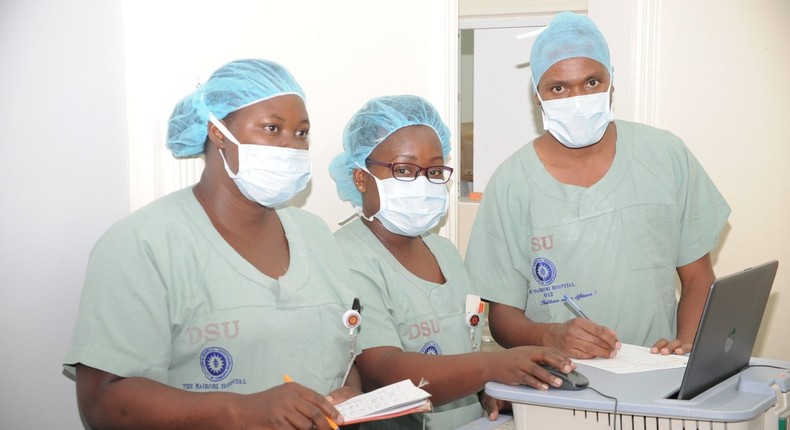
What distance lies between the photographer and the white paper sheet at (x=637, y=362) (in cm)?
161

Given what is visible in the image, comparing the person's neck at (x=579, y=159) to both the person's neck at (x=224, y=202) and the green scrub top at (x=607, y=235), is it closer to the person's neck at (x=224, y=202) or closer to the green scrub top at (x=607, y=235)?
the green scrub top at (x=607, y=235)

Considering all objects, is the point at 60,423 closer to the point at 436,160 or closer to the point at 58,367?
the point at 58,367

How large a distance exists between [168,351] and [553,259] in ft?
3.71

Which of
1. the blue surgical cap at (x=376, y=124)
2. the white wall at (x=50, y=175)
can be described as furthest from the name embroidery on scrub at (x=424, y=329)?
the white wall at (x=50, y=175)

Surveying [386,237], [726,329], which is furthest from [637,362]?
[386,237]

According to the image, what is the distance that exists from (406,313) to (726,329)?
760 mm

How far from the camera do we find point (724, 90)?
3141mm

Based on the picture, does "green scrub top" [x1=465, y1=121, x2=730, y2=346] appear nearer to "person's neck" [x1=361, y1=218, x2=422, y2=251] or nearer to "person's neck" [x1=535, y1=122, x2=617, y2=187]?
"person's neck" [x1=535, y1=122, x2=617, y2=187]

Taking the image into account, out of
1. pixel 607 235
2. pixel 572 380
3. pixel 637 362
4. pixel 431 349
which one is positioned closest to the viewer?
pixel 572 380

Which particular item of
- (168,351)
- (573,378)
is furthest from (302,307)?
(573,378)

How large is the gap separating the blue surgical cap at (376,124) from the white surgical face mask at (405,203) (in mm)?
97

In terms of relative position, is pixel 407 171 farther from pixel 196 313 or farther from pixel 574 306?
pixel 196 313

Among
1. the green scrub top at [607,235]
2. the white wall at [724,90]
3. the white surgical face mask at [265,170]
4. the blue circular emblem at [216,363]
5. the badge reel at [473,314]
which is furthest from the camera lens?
the white wall at [724,90]

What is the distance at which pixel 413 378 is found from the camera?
178 centimetres
